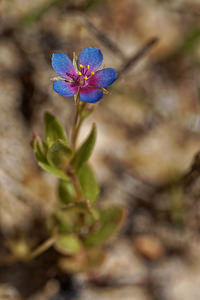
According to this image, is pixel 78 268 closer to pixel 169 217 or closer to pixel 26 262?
pixel 26 262

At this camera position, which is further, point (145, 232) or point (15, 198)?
point (145, 232)

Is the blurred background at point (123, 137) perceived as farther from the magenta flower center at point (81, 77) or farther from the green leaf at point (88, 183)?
the magenta flower center at point (81, 77)

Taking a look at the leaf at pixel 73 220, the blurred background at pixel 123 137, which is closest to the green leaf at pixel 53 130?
the leaf at pixel 73 220

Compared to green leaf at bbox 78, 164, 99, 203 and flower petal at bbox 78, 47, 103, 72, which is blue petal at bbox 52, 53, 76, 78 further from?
green leaf at bbox 78, 164, 99, 203

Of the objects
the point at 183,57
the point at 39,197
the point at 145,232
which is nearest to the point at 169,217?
the point at 145,232

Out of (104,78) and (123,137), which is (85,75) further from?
(123,137)

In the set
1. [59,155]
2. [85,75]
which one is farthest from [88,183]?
[85,75]
